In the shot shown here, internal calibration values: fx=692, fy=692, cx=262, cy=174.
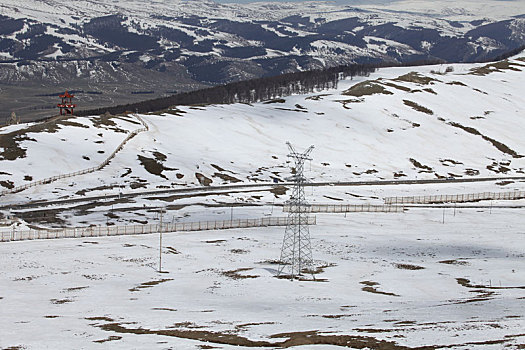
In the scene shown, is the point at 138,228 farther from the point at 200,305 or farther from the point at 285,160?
the point at 285,160

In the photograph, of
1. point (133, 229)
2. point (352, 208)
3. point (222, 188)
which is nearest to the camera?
point (133, 229)

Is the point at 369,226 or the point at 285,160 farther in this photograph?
the point at 285,160

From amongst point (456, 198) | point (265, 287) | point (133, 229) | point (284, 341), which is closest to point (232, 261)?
point (265, 287)

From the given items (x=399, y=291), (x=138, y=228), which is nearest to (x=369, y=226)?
(x=138, y=228)

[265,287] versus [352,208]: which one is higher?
[265,287]

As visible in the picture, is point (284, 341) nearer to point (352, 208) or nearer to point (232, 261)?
point (232, 261)

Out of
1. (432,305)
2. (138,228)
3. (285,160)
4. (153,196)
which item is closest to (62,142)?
(153,196)

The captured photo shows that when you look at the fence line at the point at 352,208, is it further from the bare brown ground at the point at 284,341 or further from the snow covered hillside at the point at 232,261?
the bare brown ground at the point at 284,341

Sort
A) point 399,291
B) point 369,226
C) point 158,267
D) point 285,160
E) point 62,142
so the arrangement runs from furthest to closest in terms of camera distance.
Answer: point 285,160, point 62,142, point 369,226, point 158,267, point 399,291

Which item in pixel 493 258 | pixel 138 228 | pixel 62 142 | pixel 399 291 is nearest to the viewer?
pixel 399 291
